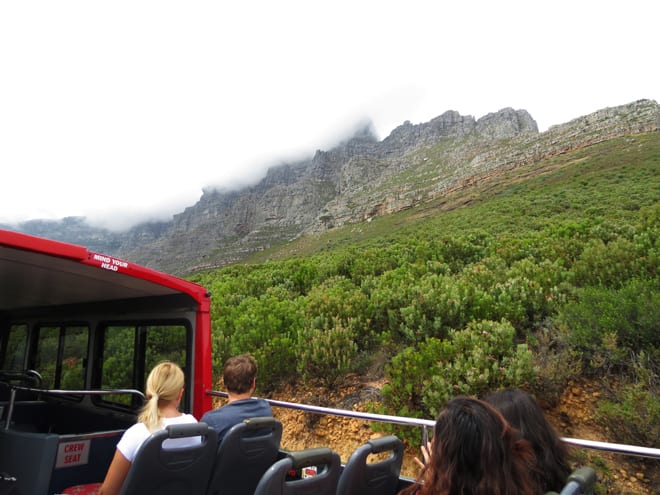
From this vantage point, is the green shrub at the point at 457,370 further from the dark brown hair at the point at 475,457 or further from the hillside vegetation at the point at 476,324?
the dark brown hair at the point at 475,457

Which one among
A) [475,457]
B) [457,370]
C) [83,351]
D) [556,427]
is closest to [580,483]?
[475,457]

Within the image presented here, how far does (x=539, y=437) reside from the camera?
2.25 meters

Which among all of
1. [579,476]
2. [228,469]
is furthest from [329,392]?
[579,476]

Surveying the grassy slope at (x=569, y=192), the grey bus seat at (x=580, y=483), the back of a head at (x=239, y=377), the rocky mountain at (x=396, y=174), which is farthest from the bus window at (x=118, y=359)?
the rocky mountain at (x=396, y=174)

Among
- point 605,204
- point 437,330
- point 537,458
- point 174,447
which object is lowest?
point 537,458

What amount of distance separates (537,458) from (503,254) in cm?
783

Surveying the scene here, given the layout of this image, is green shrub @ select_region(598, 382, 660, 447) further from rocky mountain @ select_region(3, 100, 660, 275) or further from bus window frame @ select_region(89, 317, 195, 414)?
rocky mountain @ select_region(3, 100, 660, 275)

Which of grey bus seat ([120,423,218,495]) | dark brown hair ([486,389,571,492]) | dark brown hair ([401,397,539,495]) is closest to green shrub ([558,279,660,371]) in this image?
dark brown hair ([486,389,571,492])

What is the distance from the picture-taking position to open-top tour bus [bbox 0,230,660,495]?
11.9 feet

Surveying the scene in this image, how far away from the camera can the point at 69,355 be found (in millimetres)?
6371

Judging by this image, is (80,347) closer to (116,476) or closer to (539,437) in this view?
(116,476)

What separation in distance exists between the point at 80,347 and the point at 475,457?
631cm

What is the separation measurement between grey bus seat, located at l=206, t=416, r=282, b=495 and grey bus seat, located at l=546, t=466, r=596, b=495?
2.14m

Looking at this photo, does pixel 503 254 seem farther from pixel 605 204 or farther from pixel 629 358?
pixel 605 204
